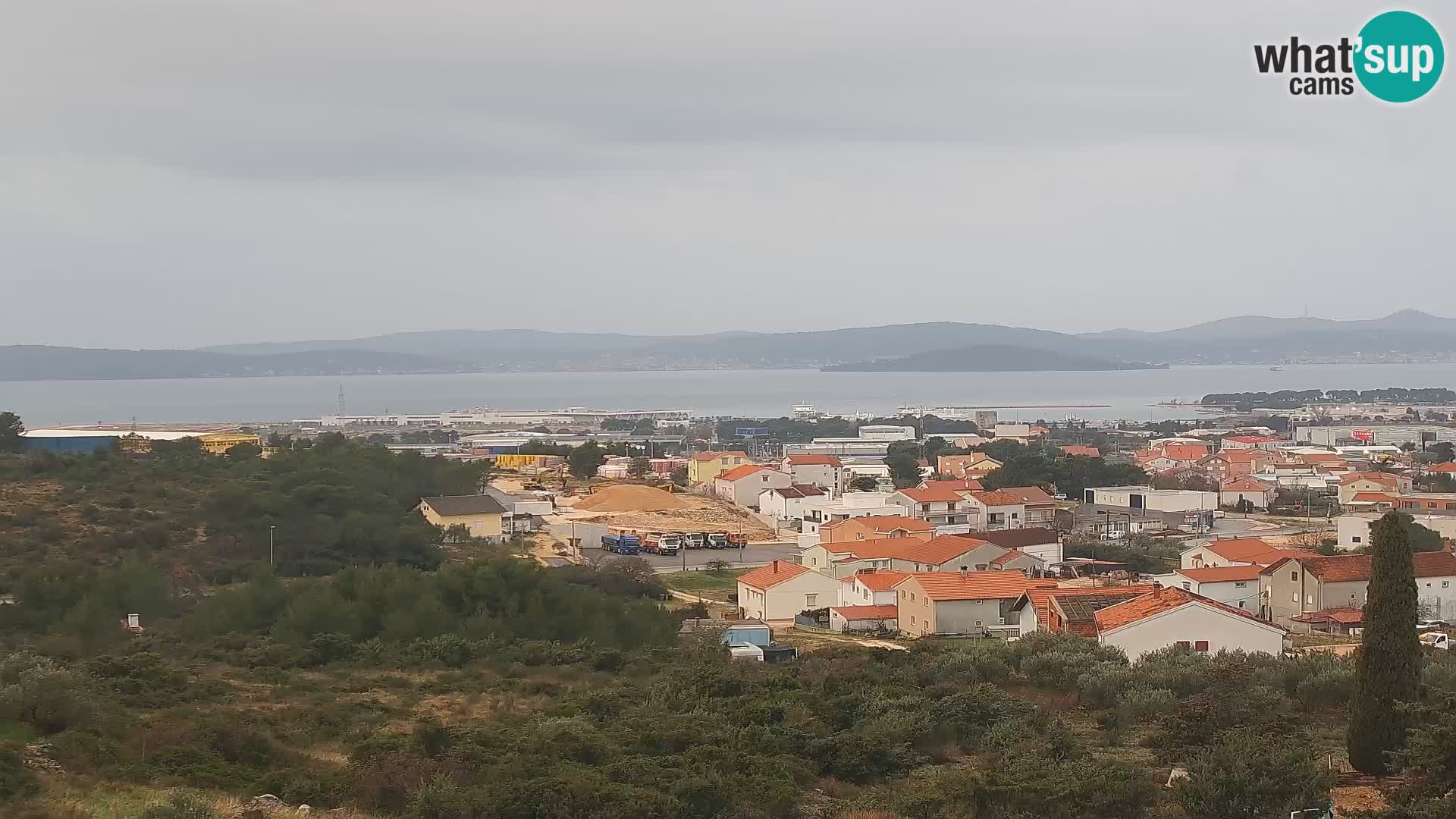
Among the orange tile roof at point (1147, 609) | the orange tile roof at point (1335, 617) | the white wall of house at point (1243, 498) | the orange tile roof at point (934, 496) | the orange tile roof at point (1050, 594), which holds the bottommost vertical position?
the white wall of house at point (1243, 498)

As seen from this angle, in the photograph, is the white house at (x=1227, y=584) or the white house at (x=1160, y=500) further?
the white house at (x=1160, y=500)

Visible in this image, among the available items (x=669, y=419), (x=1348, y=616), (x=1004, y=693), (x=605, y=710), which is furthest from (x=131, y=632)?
(x=669, y=419)

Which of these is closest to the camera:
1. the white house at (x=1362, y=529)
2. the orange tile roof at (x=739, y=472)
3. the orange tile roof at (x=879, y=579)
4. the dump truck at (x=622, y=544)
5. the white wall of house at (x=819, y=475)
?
the orange tile roof at (x=879, y=579)

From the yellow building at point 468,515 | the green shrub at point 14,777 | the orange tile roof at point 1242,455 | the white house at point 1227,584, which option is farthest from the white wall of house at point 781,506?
the green shrub at point 14,777

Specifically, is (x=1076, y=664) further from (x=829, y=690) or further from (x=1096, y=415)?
(x=1096, y=415)

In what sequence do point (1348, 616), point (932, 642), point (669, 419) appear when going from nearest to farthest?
point (932, 642)
point (1348, 616)
point (669, 419)

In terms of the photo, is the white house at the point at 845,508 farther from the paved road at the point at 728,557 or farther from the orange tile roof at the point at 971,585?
the orange tile roof at the point at 971,585

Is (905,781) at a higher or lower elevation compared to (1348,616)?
higher
